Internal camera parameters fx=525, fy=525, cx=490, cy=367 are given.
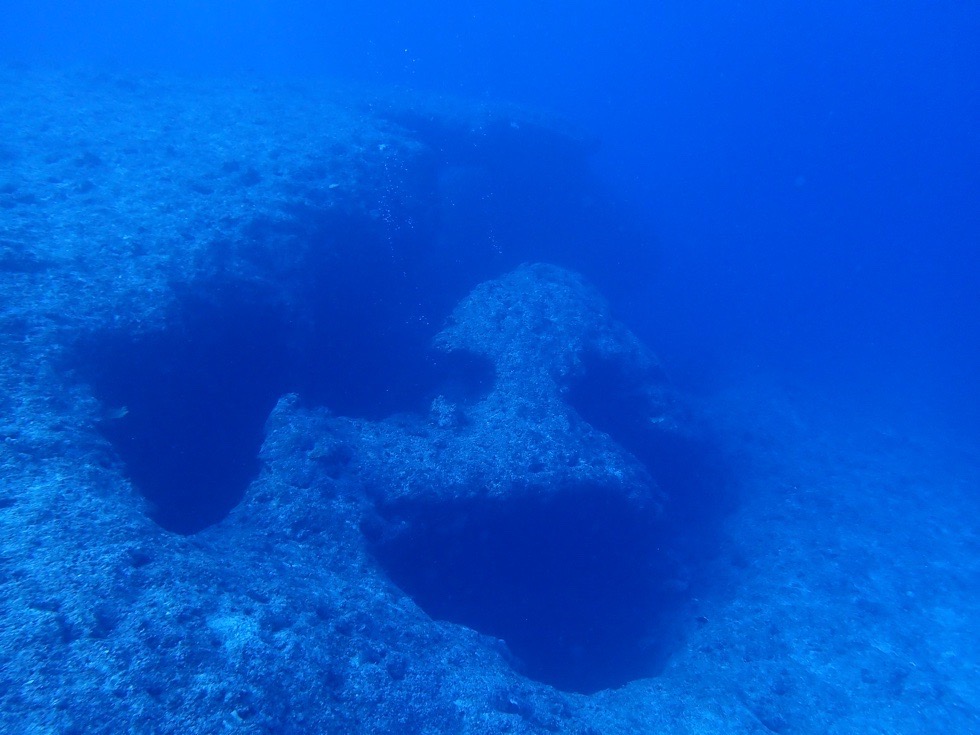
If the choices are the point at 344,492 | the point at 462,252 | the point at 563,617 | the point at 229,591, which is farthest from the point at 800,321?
the point at 229,591

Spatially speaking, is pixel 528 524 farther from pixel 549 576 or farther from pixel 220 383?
pixel 220 383

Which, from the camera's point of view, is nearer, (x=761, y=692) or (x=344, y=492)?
(x=344, y=492)

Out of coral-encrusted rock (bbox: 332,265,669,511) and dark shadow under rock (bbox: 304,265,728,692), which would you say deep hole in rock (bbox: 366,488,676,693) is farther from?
coral-encrusted rock (bbox: 332,265,669,511)

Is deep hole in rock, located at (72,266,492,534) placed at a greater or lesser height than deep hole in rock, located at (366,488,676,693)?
greater

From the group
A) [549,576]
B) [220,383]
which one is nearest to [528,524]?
[549,576]

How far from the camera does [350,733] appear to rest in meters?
5.11

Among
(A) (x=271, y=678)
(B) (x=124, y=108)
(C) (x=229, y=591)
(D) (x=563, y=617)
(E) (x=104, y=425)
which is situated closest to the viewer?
(A) (x=271, y=678)

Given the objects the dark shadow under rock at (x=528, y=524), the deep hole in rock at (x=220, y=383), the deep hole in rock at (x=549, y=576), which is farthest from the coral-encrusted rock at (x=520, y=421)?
the deep hole in rock at (x=220, y=383)

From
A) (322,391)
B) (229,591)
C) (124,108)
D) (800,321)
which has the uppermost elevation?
(124,108)

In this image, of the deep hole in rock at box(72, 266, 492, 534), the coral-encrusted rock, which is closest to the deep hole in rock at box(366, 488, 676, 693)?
the coral-encrusted rock

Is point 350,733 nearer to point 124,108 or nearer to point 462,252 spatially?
point 462,252

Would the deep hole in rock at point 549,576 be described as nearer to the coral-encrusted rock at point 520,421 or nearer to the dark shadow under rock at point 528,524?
the dark shadow under rock at point 528,524

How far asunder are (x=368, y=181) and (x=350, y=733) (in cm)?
1111

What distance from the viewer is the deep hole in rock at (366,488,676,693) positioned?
8203mm
